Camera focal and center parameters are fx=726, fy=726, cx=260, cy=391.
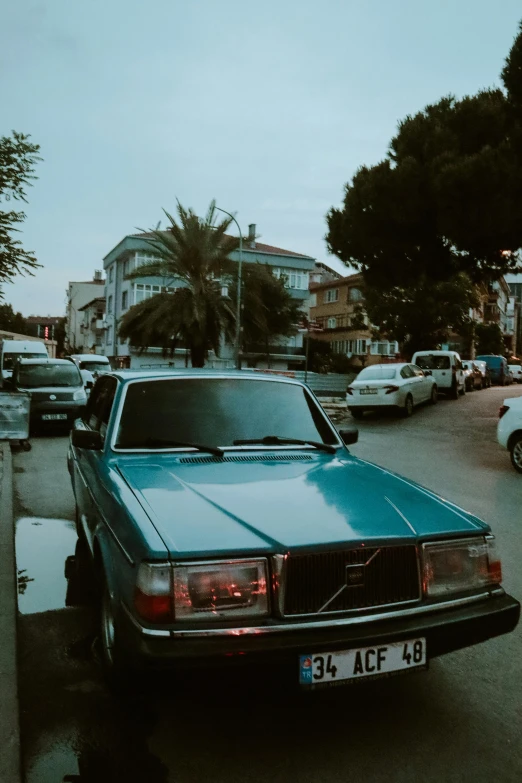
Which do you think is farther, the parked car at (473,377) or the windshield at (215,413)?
the parked car at (473,377)

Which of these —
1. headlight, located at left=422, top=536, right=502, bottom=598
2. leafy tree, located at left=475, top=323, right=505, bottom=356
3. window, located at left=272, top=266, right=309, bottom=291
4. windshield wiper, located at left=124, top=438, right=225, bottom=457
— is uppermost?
window, located at left=272, top=266, right=309, bottom=291

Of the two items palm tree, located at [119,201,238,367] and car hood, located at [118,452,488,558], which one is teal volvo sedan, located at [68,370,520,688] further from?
palm tree, located at [119,201,238,367]

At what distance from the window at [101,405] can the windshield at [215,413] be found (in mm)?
293

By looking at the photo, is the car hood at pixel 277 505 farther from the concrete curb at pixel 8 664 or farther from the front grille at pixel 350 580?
the concrete curb at pixel 8 664

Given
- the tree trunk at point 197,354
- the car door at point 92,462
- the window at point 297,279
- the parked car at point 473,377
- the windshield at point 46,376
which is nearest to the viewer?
the car door at point 92,462

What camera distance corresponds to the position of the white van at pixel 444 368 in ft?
83.2

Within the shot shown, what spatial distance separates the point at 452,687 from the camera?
3.68 meters

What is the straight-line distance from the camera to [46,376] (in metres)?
16.1

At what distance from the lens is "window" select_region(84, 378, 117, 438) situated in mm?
4997

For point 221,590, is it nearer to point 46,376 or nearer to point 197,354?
point 46,376

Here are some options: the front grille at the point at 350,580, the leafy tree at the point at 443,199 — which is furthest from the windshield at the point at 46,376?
the front grille at the point at 350,580

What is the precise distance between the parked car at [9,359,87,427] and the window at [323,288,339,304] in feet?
165

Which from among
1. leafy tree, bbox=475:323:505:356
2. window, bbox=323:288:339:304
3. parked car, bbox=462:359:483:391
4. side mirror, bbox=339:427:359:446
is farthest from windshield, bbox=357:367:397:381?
window, bbox=323:288:339:304

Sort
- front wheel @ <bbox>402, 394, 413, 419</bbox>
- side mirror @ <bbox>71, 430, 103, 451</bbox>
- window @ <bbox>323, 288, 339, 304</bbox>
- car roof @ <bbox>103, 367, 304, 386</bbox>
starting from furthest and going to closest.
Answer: window @ <bbox>323, 288, 339, 304</bbox> → front wheel @ <bbox>402, 394, 413, 419</bbox> → car roof @ <bbox>103, 367, 304, 386</bbox> → side mirror @ <bbox>71, 430, 103, 451</bbox>
